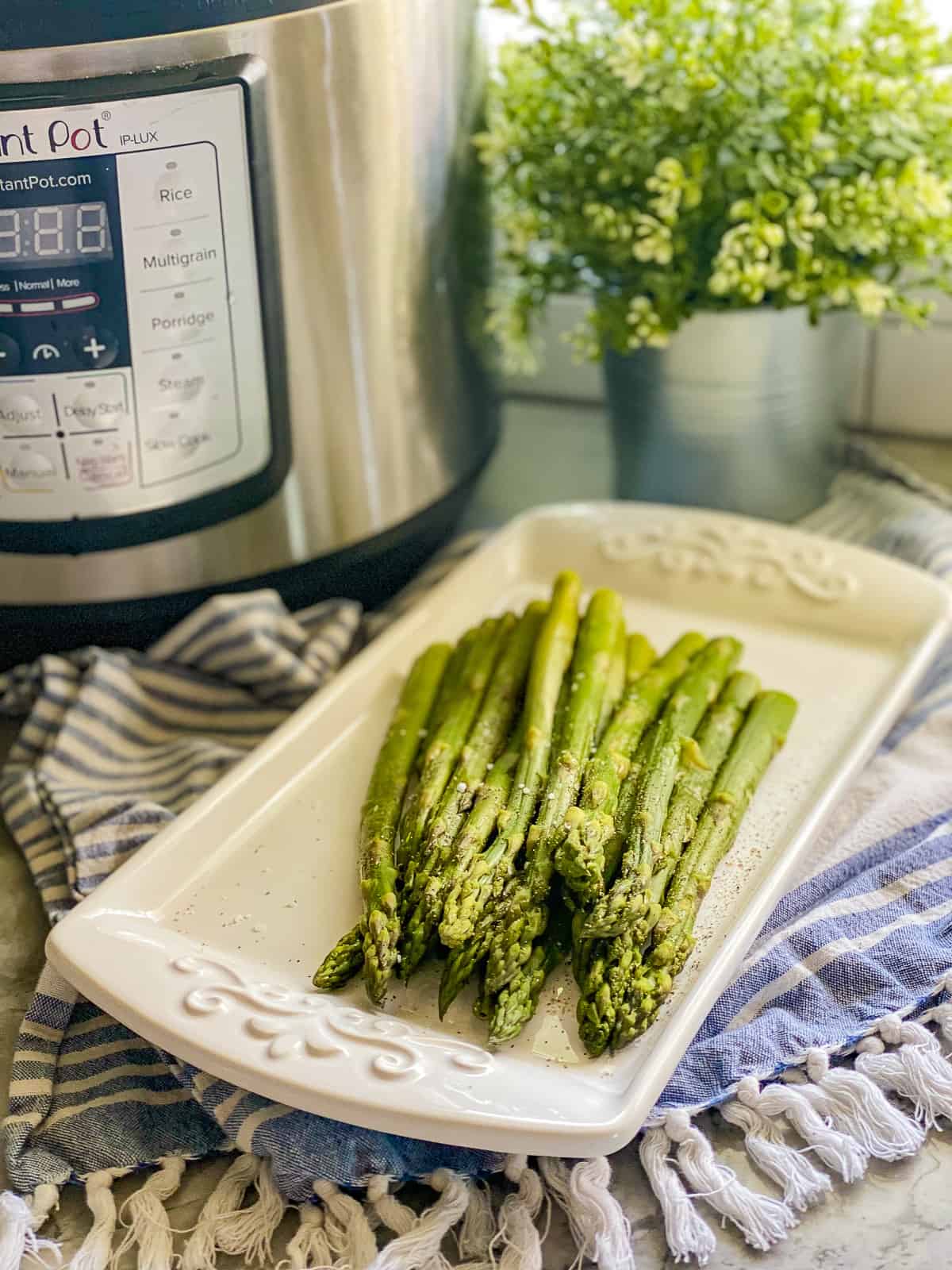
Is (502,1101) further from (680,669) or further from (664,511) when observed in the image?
(664,511)

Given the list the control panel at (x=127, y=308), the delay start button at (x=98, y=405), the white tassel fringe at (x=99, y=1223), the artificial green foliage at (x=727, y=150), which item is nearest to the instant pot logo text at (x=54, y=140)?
the control panel at (x=127, y=308)

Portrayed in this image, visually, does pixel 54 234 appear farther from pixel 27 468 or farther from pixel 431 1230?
pixel 431 1230

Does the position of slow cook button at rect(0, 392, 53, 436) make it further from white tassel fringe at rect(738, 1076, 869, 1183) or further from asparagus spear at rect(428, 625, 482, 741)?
white tassel fringe at rect(738, 1076, 869, 1183)

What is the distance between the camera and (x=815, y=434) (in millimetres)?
1080

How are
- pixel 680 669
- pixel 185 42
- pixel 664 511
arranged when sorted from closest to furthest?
pixel 185 42 → pixel 680 669 → pixel 664 511

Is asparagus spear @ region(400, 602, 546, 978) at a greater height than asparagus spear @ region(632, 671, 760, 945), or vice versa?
asparagus spear @ region(400, 602, 546, 978)

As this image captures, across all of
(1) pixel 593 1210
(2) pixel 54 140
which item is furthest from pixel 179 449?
(1) pixel 593 1210

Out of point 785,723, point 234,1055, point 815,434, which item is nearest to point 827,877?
point 785,723

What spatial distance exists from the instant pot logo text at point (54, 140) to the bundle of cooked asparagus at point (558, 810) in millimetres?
361

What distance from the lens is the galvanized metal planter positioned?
99 centimetres

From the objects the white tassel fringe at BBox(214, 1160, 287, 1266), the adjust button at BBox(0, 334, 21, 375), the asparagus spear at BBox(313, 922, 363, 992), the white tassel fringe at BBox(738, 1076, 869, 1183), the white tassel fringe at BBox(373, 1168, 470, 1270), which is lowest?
the white tassel fringe at BBox(214, 1160, 287, 1266)

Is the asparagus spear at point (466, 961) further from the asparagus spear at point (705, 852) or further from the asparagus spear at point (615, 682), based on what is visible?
the asparagus spear at point (615, 682)

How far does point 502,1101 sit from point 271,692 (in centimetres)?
41

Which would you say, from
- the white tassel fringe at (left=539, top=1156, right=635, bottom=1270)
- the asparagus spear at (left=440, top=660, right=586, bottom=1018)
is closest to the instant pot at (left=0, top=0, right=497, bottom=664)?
the asparagus spear at (left=440, top=660, right=586, bottom=1018)
